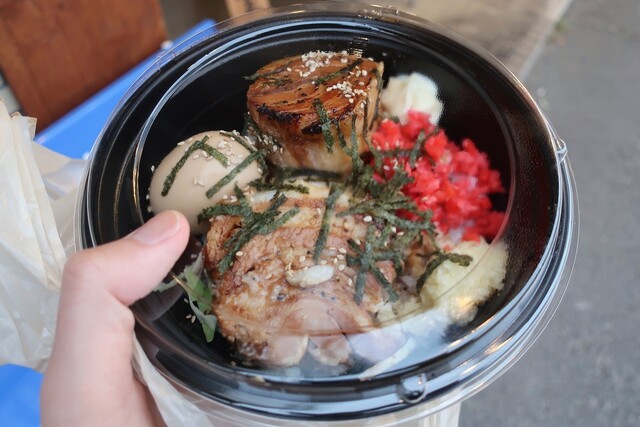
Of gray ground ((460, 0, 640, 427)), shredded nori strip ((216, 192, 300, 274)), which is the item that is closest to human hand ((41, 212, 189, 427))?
shredded nori strip ((216, 192, 300, 274))

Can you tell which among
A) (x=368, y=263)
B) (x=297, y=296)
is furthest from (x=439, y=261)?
(x=297, y=296)

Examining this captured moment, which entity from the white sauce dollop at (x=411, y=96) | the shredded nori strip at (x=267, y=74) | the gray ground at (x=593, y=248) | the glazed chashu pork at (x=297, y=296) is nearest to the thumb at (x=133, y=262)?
the glazed chashu pork at (x=297, y=296)

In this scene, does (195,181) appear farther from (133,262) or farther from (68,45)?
(68,45)

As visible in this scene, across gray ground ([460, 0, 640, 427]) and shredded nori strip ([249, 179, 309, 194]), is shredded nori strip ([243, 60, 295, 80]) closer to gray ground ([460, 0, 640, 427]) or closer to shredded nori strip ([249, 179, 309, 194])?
shredded nori strip ([249, 179, 309, 194])

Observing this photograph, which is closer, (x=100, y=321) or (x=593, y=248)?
(x=100, y=321)

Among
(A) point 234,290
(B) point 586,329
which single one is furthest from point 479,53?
(B) point 586,329

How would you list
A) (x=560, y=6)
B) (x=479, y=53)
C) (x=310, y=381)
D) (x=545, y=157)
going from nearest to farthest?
(x=310, y=381), (x=545, y=157), (x=479, y=53), (x=560, y=6)

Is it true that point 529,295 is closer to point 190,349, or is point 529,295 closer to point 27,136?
point 190,349
